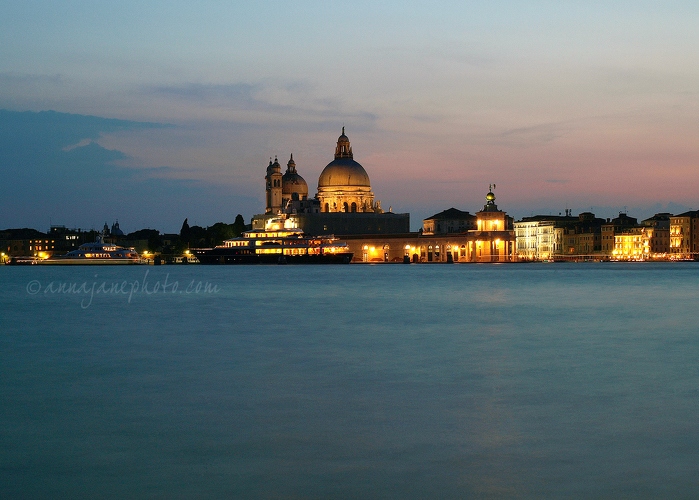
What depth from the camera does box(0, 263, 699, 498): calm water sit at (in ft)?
23.7

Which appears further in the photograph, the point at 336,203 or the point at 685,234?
the point at 336,203

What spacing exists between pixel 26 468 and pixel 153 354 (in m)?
7.90

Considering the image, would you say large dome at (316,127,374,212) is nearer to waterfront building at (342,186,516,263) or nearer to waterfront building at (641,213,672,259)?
waterfront building at (342,186,516,263)

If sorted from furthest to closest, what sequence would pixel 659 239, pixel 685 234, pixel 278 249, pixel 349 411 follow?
pixel 659 239 → pixel 685 234 → pixel 278 249 → pixel 349 411

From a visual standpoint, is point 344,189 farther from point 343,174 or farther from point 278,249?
point 278,249

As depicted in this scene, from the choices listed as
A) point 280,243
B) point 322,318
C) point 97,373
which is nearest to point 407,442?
point 97,373

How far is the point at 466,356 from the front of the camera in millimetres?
15195

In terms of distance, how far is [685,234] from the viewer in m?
106

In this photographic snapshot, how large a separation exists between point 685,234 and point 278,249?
4342 centimetres

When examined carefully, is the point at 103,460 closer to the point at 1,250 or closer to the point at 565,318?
the point at 565,318

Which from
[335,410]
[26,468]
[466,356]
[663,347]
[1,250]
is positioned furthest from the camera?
[1,250]

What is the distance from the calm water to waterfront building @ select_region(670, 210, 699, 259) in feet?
290

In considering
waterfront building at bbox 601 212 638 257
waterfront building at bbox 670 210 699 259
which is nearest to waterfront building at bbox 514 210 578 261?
waterfront building at bbox 601 212 638 257

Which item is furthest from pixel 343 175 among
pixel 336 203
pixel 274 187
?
pixel 274 187
